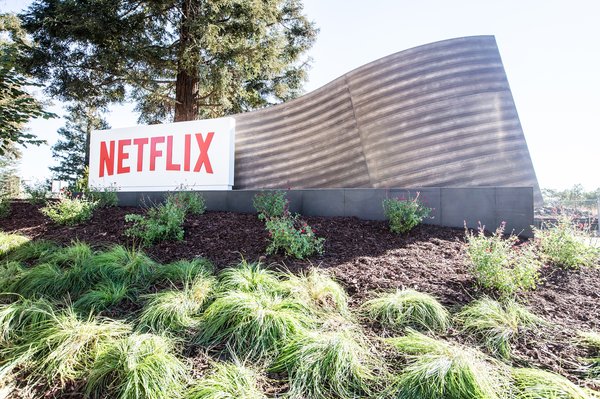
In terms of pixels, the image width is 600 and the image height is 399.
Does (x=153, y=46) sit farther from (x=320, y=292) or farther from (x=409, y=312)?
(x=409, y=312)

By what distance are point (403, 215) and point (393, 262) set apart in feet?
4.03

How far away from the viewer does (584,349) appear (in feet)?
7.88

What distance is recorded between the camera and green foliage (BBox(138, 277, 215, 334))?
8.84ft

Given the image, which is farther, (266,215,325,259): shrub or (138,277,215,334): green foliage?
(266,215,325,259): shrub

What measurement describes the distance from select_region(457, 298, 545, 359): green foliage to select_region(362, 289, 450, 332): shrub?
0.17 metres

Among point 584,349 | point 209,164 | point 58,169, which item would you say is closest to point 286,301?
point 584,349

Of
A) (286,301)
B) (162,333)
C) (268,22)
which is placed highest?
(268,22)

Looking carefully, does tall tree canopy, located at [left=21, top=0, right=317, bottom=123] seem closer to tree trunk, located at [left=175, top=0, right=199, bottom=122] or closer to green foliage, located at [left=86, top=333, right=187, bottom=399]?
tree trunk, located at [left=175, top=0, right=199, bottom=122]

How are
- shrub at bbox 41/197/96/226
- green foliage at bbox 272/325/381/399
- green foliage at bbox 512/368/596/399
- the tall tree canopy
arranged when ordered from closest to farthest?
green foliage at bbox 512/368/596/399 < green foliage at bbox 272/325/381/399 < shrub at bbox 41/197/96/226 < the tall tree canopy

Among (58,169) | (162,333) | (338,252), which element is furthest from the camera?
(58,169)

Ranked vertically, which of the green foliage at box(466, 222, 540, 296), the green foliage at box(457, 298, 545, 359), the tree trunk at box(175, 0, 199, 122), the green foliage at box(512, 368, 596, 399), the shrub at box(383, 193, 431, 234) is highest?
the tree trunk at box(175, 0, 199, 122)

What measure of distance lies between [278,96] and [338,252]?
10.8 metres

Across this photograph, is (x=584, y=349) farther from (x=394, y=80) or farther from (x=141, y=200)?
(x=141, y=200)

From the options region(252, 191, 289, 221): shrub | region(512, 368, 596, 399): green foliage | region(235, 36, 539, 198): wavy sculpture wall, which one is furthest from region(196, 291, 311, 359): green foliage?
region(235, 36, 539, 198): wavy sculpture wall
